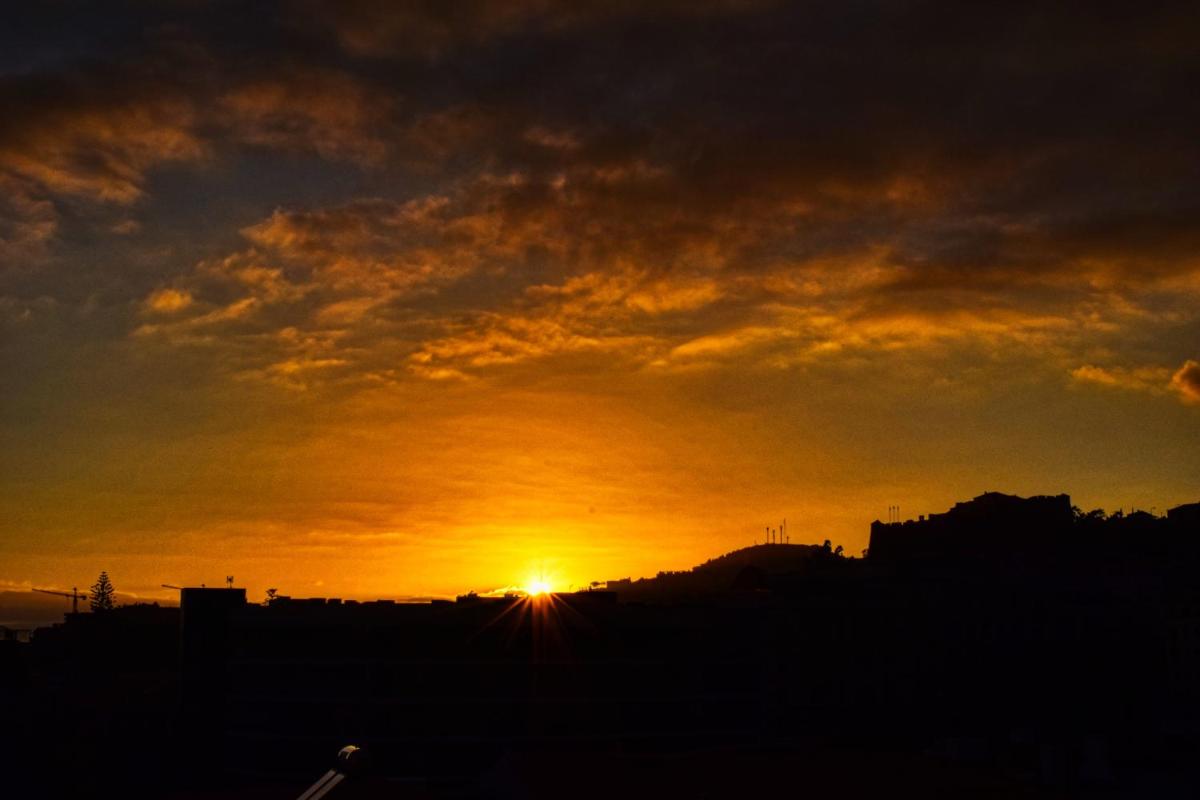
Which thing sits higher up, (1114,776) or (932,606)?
(932,606)

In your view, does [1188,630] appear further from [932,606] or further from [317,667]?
[317,667]

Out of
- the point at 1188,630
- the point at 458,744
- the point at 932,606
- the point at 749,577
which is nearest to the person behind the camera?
the point at 458,744

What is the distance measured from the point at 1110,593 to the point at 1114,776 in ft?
228

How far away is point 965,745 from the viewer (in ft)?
168

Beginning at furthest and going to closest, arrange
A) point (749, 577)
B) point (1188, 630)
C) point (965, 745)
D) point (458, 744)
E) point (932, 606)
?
1. point (749, 577)
2. point (1188, 630)
3. point (932, 606)
4. point (458, 744)
5. point (965, 745)

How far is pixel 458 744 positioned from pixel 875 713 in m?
31.4

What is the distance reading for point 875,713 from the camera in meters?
93.2

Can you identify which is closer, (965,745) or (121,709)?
(965,745)

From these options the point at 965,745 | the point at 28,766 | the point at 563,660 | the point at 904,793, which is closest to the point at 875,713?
the point at 563,660

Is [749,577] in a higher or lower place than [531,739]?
higher

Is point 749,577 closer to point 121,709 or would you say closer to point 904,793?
point 121,709

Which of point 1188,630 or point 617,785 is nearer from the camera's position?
point 617,785

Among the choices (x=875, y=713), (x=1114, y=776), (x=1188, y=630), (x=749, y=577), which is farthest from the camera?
(x=749, y=577)

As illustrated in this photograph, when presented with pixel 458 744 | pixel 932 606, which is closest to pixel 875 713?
pixel 932 606
